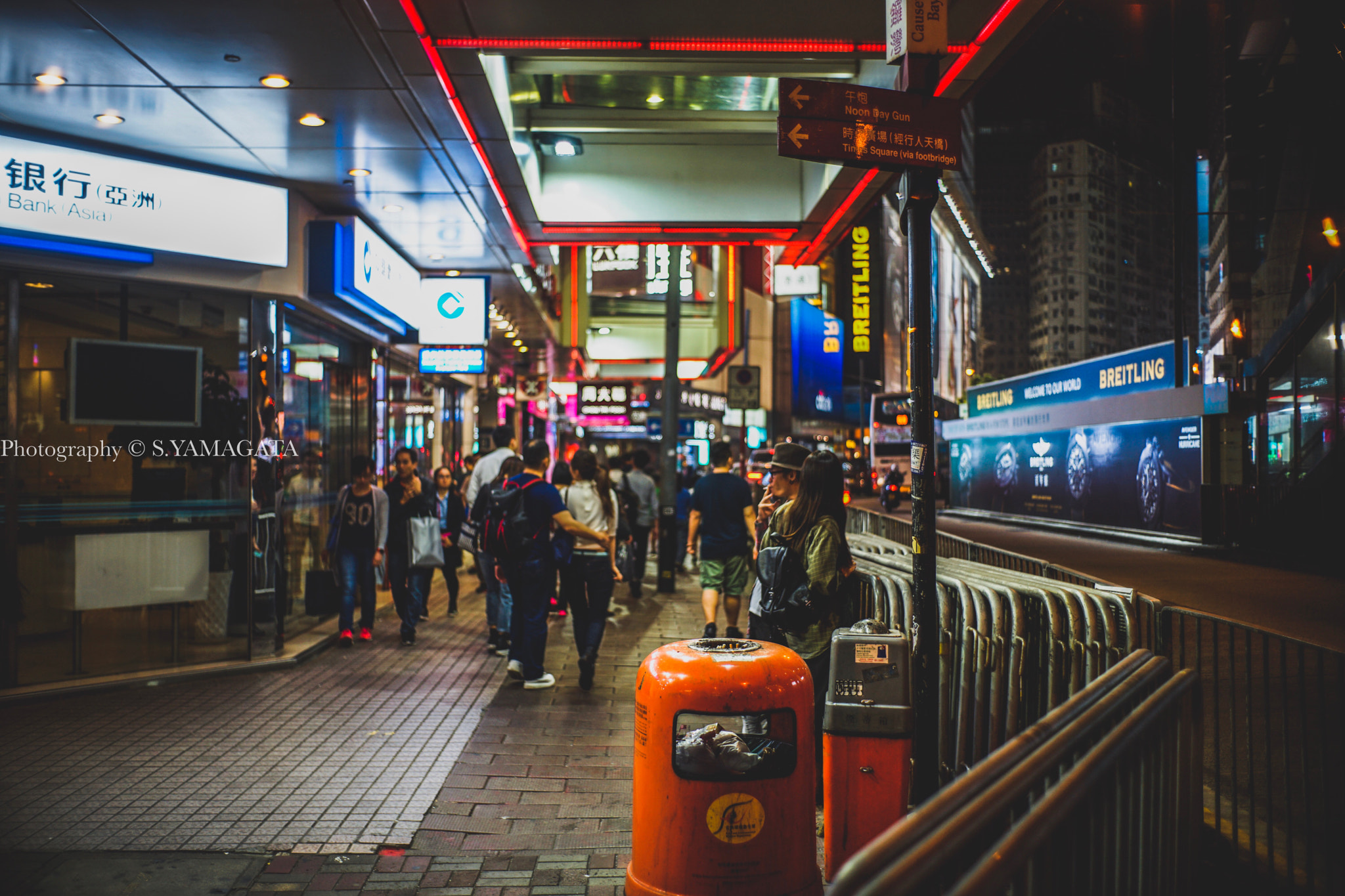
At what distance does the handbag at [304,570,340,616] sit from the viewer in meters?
9.18

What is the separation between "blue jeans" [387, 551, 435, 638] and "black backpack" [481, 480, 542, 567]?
7.22ft

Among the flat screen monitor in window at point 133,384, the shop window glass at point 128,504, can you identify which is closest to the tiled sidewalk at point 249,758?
the shop window glass at point 128,504

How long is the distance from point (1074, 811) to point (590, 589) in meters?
6.02

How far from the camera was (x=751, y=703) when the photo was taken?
3479 millimetres

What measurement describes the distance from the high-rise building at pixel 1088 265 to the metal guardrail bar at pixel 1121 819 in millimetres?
48267

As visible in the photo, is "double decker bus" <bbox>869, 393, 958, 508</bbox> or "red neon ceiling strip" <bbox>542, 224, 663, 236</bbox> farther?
"double decker bus" <bbox>869, 393, 958, 508</bbox>

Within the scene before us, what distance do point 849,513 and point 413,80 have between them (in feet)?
35.2

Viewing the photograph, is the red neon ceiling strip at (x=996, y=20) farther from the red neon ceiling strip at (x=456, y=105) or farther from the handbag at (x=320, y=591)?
the handbag at (x=320, y=591)

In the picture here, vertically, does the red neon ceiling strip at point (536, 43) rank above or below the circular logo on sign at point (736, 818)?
above

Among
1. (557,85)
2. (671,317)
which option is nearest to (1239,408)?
(671,317)

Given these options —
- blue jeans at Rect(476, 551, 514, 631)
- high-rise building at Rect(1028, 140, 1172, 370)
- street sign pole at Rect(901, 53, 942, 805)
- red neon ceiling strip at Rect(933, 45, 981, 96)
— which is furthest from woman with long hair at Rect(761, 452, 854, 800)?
high-rise building at Rect(1028, 140, 1172, 370)

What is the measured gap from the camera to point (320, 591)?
9.20 metres

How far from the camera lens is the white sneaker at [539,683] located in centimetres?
748

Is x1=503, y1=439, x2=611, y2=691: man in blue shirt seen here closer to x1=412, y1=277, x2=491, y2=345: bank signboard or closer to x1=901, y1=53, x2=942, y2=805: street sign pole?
x1=901, y1=53, x2=942, y2=805: street sign pole
